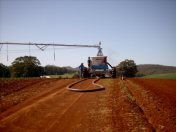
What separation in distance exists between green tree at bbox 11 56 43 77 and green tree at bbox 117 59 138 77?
32989 millimetres

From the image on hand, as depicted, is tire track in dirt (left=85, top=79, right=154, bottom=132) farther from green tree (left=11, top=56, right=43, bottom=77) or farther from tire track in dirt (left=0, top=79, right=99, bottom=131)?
green tree (left=11, top=56, right=43, bottom=77)

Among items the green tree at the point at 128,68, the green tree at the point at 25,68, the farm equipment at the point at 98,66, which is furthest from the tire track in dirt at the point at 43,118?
the green tree at the point at 128,68

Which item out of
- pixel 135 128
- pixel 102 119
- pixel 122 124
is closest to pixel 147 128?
pixel 135 128

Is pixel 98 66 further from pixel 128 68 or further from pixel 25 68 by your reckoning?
pixel 128 68

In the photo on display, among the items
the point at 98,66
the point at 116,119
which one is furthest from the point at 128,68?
the point at 116,119

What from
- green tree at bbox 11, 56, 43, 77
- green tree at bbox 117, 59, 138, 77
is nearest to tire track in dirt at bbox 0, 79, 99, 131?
green tree at bbox 11, 56, 43, 77

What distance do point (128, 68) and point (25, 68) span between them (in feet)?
129

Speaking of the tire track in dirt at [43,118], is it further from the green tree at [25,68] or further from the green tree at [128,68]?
the green tree at [128,68]

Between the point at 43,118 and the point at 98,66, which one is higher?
the point at 98,66

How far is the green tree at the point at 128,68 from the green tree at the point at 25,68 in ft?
108

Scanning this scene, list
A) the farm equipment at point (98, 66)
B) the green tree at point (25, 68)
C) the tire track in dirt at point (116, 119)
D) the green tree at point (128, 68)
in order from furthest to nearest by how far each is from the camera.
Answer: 1. the green tree at point (128, 68)
2. the green tree at point (25, 68)
3. the farm equipment at point (98, 66)
4. the tire track in dirt at point (116, 119)

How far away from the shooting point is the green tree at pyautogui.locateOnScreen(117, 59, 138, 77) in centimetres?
5656

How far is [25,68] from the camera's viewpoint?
45.4 meters

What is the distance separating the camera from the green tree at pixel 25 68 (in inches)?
1764
